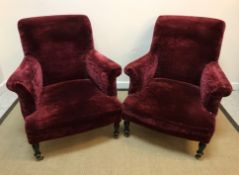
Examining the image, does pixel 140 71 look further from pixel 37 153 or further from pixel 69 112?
pixel 37 153

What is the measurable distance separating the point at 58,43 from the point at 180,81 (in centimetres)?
109

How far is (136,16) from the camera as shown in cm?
217

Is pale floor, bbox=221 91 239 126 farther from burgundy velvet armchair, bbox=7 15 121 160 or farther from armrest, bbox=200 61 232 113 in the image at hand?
burgundy velvet armchair, bbox=7 15 121 160

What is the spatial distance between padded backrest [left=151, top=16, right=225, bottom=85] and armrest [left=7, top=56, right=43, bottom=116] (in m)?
1.00

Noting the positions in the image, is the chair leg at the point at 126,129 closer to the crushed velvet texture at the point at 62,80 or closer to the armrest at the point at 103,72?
the crushed velvet texture at the point at 62,80

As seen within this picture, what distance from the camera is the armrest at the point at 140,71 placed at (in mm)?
1752

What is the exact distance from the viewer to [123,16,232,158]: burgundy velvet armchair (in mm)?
1543

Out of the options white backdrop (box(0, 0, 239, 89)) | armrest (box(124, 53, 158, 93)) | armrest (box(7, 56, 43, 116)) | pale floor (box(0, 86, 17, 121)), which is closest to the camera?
armrest (box(7, 56, 43, 116))

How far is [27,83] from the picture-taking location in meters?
1.54

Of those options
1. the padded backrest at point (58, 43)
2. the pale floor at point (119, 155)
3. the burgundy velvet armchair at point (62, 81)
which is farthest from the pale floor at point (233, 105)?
the padded backrest at point (58, 43)

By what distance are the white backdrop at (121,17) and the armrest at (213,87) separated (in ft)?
2.14

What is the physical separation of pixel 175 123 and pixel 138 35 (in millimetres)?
1080

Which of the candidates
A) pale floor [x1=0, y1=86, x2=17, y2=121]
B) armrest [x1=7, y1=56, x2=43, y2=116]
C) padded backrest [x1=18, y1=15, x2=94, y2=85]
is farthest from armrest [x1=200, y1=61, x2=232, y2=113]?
pale floor [x1=0, y1=86, x2=17, y2=121]

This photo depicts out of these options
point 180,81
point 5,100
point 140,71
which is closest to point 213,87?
point 180,81
